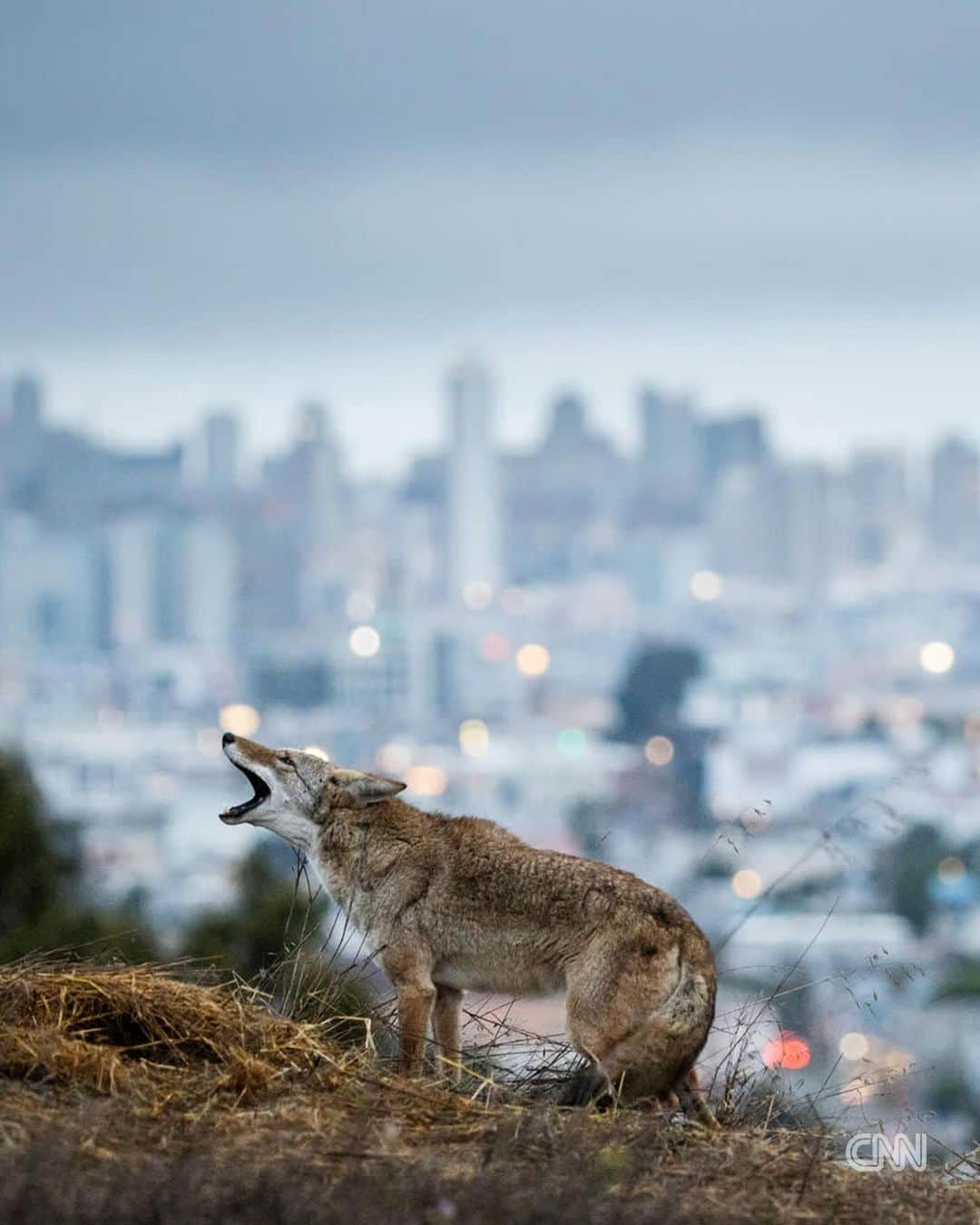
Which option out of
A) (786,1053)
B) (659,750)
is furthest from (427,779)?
(786,1053)

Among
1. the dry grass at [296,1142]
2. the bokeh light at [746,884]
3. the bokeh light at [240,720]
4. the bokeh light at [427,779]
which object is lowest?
the bokeh light at [427,779]

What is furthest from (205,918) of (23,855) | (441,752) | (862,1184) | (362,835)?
(441,752)

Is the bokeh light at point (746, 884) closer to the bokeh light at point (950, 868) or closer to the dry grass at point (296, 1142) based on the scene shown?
the bokeh light at point (950, 868)

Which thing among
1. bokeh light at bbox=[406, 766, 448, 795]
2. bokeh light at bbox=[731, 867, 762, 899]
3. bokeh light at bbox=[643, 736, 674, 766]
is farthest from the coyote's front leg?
bokeh light at bbox=[643, 736, 674, 766]

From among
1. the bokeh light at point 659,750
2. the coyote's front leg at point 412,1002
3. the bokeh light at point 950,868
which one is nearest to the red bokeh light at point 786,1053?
the coyote's front leg at point 412,1002

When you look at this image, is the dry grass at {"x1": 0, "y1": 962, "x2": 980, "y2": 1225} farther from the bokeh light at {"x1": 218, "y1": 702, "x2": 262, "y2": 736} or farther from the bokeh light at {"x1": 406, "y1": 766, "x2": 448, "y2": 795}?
the bokeh light at {"x1": 406, "y1": 766, "x2": 448, "y2": 795}

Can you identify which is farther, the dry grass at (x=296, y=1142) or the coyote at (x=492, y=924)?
the coyote at (x=492, y=924)
